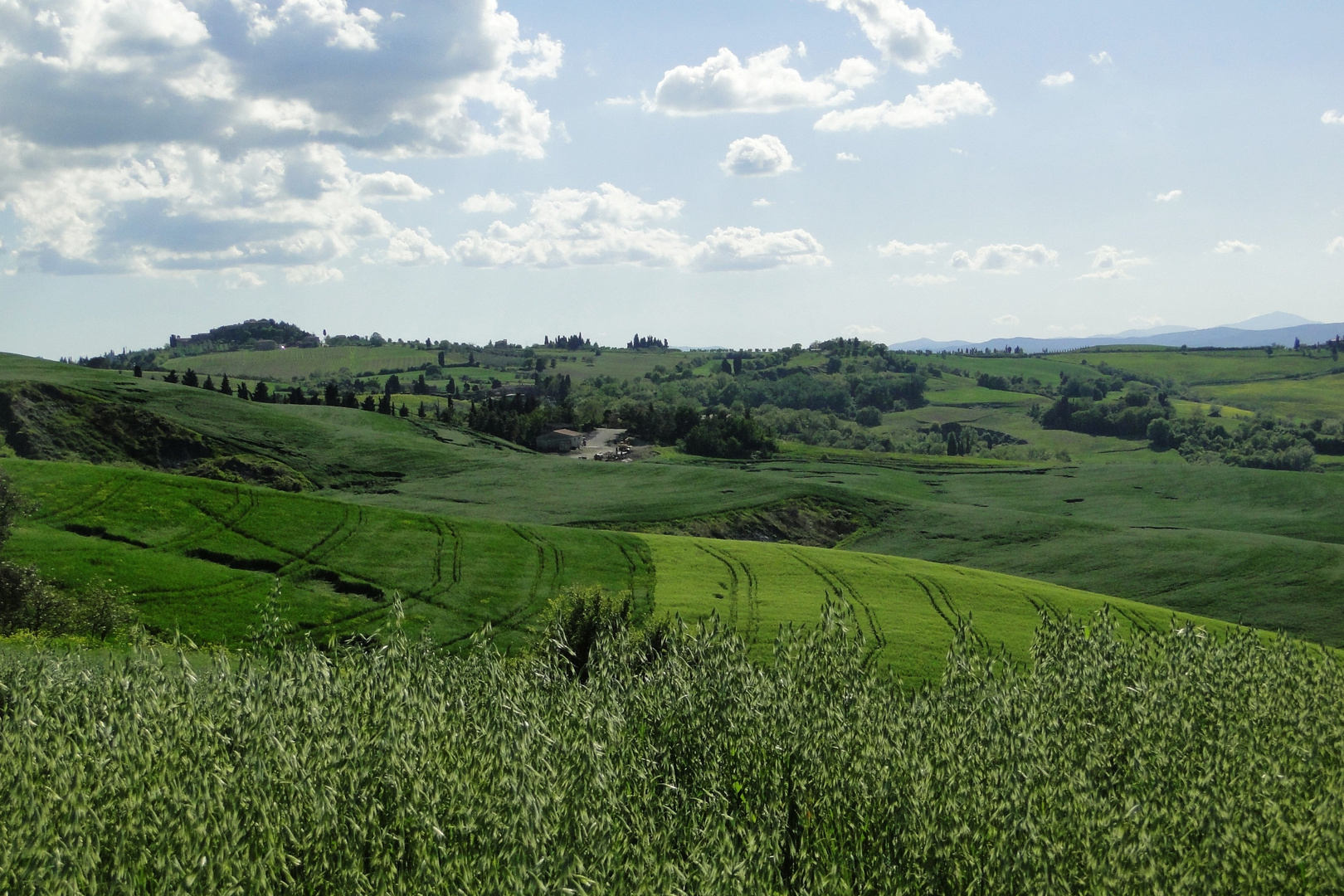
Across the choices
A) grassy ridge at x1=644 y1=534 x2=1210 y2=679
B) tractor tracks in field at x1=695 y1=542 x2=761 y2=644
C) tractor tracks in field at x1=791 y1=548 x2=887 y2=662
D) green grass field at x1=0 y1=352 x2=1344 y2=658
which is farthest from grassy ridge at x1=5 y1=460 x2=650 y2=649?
tractor tracks in field at x1=791 y1=548 x2=887 y2=662

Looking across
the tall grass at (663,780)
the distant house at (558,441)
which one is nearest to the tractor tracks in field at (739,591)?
the tall grass at (663,780)

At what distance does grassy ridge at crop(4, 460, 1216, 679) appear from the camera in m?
52.3

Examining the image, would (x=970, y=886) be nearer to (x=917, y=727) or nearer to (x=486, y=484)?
(x=917, y=727)

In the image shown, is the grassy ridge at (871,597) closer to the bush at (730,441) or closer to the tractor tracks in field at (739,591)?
the tractor tracks in field at (739,591)

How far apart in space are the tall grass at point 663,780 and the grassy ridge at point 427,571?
2654 cm

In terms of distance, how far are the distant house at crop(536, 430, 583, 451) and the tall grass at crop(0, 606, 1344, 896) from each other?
147 metres

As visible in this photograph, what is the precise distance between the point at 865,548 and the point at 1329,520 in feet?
200

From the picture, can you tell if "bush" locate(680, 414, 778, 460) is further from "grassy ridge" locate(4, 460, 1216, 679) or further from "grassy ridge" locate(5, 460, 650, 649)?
"grassy ridge" locate(5, 460, 650, 649)

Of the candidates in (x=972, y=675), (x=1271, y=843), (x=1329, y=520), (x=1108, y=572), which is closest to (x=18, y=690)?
(x=972, y=675)

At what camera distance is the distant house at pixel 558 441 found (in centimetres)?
17112

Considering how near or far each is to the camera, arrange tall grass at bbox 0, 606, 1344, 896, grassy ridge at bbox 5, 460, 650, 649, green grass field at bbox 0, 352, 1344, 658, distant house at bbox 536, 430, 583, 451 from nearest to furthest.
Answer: tall grass at bbox 0, 606, 1344, 896 < grassy ridge at bbox 5, 460, 650, 649 < green grass field at bbox 0, 352, 1344, 658 < distant house at bbox 536, 430, 583, 451

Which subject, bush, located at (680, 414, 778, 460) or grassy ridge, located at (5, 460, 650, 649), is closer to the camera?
grassy ridge, located at (5, 460, 650, 649)

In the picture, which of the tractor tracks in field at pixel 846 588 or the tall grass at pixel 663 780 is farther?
Answer: the tractor tracks in field at pixel 846 588

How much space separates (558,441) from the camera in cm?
17200
